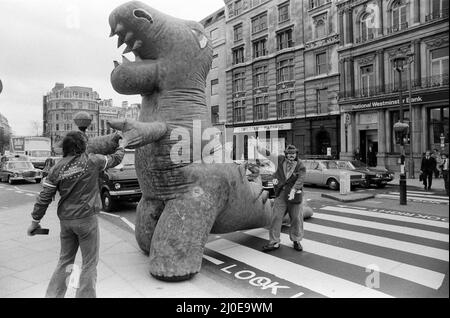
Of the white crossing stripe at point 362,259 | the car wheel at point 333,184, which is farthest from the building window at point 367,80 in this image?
the white crossing stripe at point 362,259

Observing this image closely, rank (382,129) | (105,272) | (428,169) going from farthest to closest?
(382,129) < (428,169) < (105,272)

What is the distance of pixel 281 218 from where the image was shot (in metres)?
5.29

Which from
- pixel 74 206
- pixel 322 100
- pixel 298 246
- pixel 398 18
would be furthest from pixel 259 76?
pixel 74 206

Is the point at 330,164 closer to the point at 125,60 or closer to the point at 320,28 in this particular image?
the point at 125,60

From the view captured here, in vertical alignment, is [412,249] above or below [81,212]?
below

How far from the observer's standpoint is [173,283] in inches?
146

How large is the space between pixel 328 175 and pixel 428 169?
4555 millimetres

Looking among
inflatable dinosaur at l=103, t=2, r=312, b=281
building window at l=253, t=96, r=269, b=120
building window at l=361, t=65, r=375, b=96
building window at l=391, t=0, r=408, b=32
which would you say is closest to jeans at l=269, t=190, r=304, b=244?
inflatable dinosaur at l=103, t=2, r=312, b=281

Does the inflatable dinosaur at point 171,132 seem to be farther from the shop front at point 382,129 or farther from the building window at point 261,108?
the building window at point 261,108

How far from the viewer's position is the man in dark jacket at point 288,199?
5238 mm

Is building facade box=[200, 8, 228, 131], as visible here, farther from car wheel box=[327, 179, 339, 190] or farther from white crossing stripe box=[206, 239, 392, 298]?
white crossing stripe box=[206, 239, 392, 298]
